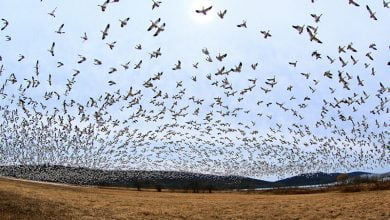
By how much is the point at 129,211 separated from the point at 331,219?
15.5 m

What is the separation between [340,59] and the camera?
118 feet

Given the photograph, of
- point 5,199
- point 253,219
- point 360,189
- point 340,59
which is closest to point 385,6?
point 340,59

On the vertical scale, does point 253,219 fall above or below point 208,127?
below

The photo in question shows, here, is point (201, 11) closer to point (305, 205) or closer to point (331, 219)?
point (331, 219)

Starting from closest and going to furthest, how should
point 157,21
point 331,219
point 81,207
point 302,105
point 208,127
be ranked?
point 157,21
point 331,219
point 81,207
point 302,105
point 208,127

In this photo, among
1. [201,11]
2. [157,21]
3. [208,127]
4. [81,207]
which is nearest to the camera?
[201,11]

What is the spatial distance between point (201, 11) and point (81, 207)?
64.0 feet

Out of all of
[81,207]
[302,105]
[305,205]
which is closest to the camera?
[81,207]

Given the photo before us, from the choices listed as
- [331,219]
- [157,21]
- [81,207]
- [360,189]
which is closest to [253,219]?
[331,219]

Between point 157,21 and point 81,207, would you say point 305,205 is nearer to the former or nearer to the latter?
point 81,207

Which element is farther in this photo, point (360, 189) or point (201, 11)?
point (360, 189)

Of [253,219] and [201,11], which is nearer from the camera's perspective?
[201,11]

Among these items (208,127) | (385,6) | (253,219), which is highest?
(385,6)

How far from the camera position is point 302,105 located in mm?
47656
